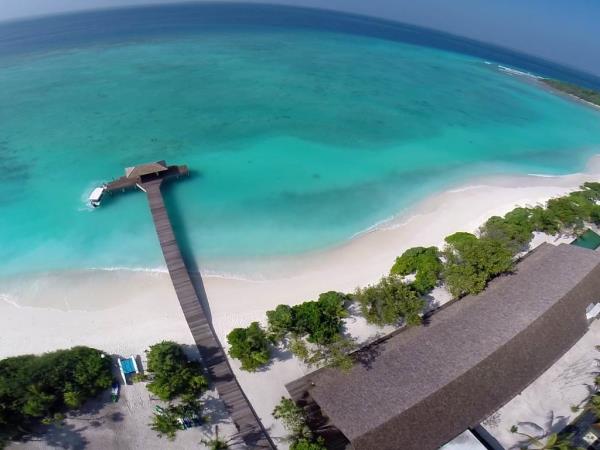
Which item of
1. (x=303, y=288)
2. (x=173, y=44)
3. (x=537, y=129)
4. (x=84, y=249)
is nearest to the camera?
(x=303, y=288)

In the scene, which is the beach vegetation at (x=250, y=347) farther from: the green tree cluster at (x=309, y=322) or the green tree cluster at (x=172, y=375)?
the green tree cluster at (x=172, y=375)

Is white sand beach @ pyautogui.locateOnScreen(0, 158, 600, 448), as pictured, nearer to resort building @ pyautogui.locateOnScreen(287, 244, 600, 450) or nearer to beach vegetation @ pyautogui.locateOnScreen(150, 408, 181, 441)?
resort building @ pyautogui.locateOnScreen(287, 244, 600, 450)

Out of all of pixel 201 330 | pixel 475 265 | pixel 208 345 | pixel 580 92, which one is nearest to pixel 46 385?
pixel 201 330

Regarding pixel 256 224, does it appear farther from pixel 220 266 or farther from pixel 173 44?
pixel 173 44

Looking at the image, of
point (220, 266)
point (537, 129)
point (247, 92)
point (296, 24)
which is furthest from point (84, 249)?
point (296, 24)

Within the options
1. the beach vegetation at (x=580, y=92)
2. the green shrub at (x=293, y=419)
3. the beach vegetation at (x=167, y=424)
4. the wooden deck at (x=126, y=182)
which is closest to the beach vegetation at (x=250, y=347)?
the green shrub at (x=293, y=419)

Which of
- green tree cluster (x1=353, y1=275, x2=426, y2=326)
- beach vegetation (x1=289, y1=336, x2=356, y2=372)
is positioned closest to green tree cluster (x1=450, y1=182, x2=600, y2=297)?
green tree cluster (x1=353, y1=275, x2=426, y2=326)
